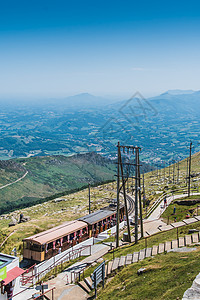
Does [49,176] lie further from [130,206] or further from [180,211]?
[180,211]

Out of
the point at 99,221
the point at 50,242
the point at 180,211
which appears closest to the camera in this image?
the point at 50,242

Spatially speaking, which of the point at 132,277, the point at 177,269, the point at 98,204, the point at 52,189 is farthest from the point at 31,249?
the point at 52,189

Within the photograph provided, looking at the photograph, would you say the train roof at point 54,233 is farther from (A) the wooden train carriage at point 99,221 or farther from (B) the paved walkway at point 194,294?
(B) the paved walkway at point 194,294

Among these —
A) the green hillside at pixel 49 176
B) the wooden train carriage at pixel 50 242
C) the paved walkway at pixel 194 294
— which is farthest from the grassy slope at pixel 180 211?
the green hillside at pixel 49 176

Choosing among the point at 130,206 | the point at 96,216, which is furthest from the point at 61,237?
the point at 130,206

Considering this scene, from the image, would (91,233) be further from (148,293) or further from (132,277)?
(148,293)

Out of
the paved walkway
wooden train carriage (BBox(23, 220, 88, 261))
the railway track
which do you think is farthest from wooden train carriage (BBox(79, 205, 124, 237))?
the paved walkway
